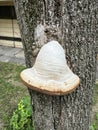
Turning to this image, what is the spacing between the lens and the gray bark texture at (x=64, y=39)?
1144 millimetres

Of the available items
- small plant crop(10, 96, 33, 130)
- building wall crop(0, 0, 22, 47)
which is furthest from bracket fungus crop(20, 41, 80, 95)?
building wall crop(0, 0, 22, 47)

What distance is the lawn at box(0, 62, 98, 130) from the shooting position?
12.3 feet

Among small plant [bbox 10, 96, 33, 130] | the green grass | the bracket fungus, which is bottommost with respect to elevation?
the green grass

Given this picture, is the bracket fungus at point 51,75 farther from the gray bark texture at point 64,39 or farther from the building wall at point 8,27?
the building wall at point 8,27

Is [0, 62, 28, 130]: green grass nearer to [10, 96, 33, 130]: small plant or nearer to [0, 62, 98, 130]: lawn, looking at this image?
[0, 62, 98, 130]: lawn

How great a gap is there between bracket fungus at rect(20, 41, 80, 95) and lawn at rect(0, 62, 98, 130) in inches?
85.8

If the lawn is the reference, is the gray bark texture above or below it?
above

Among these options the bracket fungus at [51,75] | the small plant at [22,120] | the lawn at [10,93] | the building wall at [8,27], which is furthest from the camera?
the building wall at [8,27]

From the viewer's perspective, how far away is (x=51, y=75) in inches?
44.6

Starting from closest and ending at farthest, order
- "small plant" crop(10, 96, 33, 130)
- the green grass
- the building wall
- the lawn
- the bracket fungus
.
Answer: the bracket fungus
"small plant" crop(10, 96, 33, 130)
the lawn
the green grass
the building wall

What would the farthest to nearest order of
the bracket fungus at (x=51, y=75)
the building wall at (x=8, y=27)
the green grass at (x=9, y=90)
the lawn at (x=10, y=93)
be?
the building wall at (x=8, y=27)
the green grass at (x=9, y=90)
the lawn at (x=10, y=93)
the bracket fungus at (x=51, y=75)

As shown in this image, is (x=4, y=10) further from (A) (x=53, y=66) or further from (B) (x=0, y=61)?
(A) (x=53, y=66)

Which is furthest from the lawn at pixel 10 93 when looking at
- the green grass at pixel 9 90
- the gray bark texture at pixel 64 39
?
the gray bark texture at pixel 64 39

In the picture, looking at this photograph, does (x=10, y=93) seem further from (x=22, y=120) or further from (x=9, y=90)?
(x=22, y=120)
